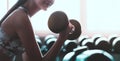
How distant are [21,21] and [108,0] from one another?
2.77m

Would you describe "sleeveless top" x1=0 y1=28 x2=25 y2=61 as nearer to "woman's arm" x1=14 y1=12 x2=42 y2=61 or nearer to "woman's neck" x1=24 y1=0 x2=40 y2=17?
"woman's arm" x1=14 y1=12 x2=42 y2=61

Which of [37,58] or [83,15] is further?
[83,15]

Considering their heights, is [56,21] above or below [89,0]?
above

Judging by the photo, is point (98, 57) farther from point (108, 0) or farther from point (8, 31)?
point (108, 0)

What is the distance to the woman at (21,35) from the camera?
130 cm

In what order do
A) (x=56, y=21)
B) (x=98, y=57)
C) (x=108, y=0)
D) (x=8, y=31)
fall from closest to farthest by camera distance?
(x=98, y=57) → (x=8, y=31) → (x=56, y=21) → (x=108, y=0)

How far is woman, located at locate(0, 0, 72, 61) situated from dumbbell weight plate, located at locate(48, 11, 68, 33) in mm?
52

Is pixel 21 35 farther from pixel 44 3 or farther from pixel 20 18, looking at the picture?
pixel 44 3

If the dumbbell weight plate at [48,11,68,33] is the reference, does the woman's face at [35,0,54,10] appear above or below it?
above

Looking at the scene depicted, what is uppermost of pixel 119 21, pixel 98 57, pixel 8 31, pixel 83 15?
pixel 8 31

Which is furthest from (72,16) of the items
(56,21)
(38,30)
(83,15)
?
(56,21)

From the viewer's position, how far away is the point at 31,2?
4.66 ft

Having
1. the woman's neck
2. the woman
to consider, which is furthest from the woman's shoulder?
the woman's neck

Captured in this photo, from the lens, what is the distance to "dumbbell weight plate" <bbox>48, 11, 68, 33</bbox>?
1431 mm
